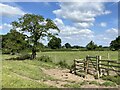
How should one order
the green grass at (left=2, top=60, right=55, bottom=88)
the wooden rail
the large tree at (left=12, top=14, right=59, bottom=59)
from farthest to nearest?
1. the large tree at (left=12, top=14, right=59, bottom=59)
2. the wooden rail
3. the green grass at (left=2, top=60, right=55, bottom=88)

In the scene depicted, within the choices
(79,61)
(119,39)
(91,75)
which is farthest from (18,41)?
(119,39)

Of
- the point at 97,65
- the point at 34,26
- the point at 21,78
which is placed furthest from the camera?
the point at 34,26

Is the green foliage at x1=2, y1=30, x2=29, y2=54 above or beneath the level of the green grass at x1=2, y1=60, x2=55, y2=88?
above

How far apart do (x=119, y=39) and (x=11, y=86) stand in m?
106

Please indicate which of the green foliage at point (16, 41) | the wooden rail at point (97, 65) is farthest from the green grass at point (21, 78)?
the green foliage at point (16, 41)

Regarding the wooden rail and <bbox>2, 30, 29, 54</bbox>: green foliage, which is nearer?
the wooden rail

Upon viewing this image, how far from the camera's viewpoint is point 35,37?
40438 mm

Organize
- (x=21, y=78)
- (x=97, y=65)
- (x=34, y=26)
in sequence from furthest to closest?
(x=34, y=26), (x=97, y=65), (x=21, y=78)

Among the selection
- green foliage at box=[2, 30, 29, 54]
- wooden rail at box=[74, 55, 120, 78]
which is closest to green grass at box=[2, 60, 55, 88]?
wooden rail at box=[74, 55, 120, 78]

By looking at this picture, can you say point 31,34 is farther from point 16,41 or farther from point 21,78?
point 21,78

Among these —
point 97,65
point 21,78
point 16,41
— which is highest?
point 16,41

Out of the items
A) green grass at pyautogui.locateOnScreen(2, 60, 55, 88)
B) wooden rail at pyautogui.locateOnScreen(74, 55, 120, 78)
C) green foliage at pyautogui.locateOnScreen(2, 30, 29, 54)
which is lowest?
green grass at pyautogui.locateOnScreen(2, 60, 55, 88)

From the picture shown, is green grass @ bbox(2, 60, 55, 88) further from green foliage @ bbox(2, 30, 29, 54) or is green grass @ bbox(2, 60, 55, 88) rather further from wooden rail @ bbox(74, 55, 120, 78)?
green foliage @ bbox(2, 30, 29, 54)

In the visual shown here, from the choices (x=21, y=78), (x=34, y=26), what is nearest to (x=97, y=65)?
(x=21, y=78)
